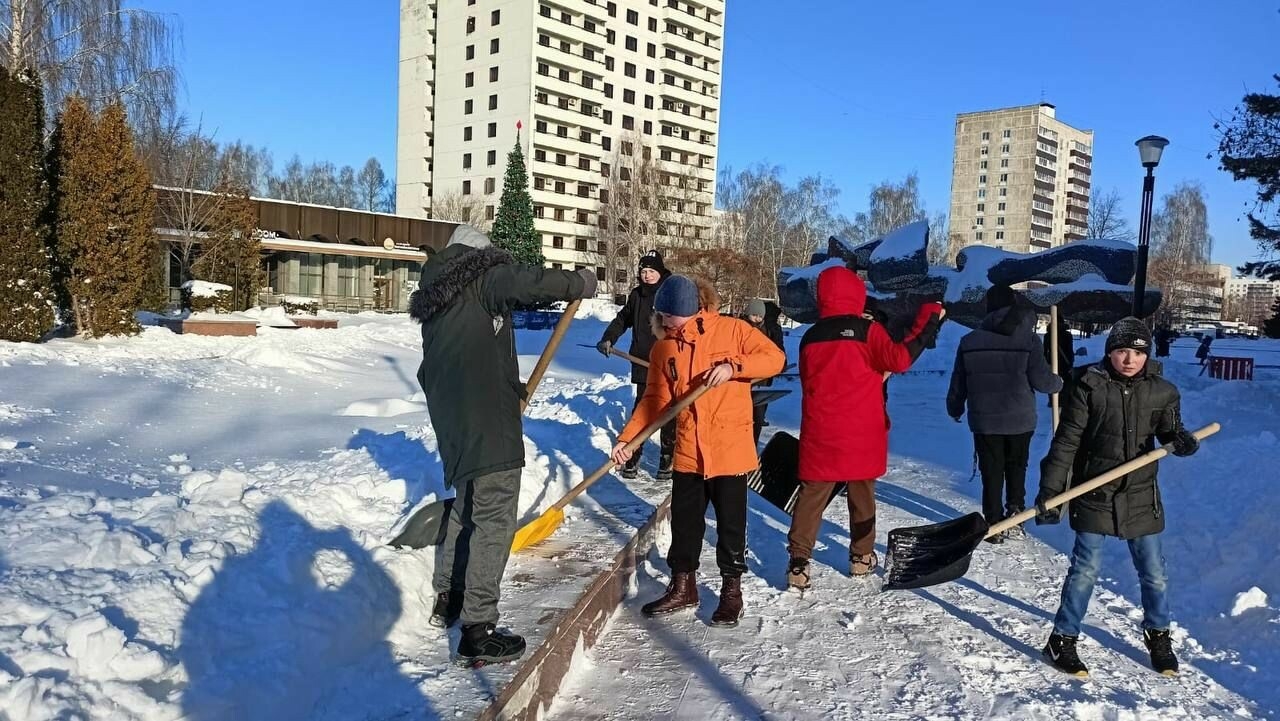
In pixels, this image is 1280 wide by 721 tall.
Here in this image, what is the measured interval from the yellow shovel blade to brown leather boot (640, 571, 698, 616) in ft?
2.63

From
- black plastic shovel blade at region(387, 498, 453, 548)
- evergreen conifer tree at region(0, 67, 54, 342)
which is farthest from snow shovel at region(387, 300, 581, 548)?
evergreen conifer tree at region(0, 67, 54, 342)

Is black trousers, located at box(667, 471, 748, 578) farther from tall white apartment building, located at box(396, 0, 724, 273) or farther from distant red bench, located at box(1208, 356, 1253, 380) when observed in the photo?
tall white apartment building, located at box(396, 0, 724, 273)

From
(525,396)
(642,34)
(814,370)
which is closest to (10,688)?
(525,396)

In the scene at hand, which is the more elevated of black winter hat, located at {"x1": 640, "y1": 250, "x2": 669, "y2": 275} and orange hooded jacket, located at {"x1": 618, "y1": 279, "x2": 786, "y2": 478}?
black winter hat, located at {"x1": 640, "y1": 250, "x2": 669, "y2": 275}

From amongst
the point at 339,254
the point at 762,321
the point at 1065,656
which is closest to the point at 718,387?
the point at 1065,656

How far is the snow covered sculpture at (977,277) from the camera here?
1582 centimetres

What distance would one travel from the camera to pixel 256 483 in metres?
5.09

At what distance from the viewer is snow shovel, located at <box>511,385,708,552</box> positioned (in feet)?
12.5

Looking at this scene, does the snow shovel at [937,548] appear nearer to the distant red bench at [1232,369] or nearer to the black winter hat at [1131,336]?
the black winter hat at [1131,336]

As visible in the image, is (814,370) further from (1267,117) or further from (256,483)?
(1267,117)

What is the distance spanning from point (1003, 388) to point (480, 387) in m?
3.75

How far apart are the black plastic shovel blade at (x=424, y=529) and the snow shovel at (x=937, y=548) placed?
2.40 meters

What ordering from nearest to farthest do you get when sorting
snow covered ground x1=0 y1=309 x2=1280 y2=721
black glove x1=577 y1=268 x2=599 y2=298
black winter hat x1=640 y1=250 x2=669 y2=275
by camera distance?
snow covered ground x1=0 y1=309 x2=1280 y2=721
black glove x1=577 y1=268 x2=599 y2=298
black winter hat x1=640 y1=250 x2=669 y2=275

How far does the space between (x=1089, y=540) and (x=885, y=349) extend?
1312 millimetres
